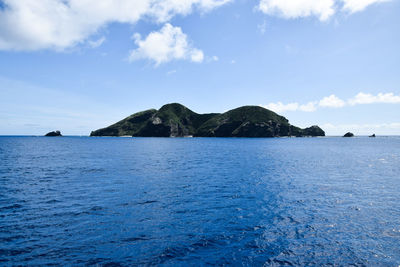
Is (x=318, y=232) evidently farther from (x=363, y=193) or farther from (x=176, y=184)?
(x=176, y=184)

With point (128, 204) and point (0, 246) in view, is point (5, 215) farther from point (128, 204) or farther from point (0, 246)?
point (128, 204)

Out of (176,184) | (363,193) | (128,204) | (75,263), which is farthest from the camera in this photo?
(176,184)

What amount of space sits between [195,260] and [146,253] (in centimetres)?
319

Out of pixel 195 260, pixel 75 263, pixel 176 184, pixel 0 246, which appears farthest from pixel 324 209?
pixel 0 246

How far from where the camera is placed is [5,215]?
19.1 metres

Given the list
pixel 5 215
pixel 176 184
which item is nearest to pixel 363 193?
pixel 176 184

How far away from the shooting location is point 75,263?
39.4ft

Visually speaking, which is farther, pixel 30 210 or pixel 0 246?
pixel 30 210

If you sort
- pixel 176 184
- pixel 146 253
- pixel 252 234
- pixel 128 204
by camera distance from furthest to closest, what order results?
pixel 176 184, pixel 128 204, pixel 252 234, pixel 146 253

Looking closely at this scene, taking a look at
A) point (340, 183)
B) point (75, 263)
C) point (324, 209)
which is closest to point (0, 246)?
point (75, 263)

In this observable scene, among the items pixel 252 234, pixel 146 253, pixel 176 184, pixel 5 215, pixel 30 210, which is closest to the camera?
pixel 146 253

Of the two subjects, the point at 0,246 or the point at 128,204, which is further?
the point at 128,204

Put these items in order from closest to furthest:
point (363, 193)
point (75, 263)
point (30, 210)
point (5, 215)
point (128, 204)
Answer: point (75, 263) < point (5, 215) < point (30, 210) < point (128, 204) < point (363, 193)

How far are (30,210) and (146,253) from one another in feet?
49.5
